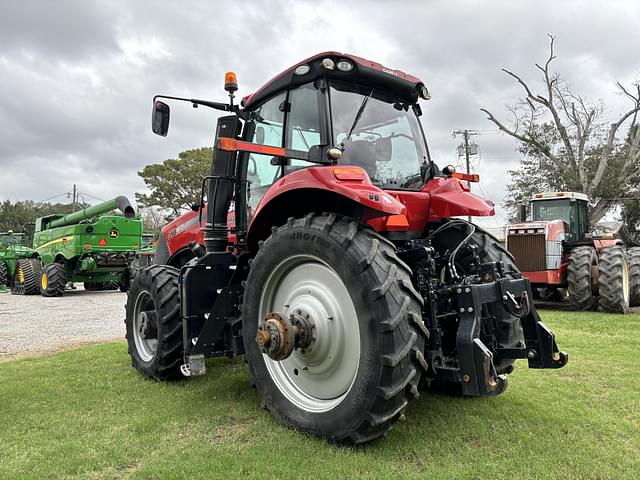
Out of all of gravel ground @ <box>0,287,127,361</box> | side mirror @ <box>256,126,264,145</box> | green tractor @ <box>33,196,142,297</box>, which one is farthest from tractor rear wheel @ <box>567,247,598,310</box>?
→ green tractor @ <box>33,196,142,297</box>

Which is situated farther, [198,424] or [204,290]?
[204,290]

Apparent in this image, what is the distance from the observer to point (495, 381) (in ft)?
8.95

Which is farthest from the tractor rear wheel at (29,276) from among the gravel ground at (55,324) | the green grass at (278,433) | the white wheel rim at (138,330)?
the white wheel rim at (138,330)

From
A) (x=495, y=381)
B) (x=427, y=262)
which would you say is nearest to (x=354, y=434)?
(x=495, y=381)

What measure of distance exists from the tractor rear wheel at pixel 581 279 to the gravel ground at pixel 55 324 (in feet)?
26.4

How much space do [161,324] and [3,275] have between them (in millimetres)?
18583

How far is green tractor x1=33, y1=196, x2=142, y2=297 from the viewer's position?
1471cm

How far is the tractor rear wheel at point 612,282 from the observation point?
29.2ft

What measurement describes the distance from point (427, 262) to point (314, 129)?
4.06 feet

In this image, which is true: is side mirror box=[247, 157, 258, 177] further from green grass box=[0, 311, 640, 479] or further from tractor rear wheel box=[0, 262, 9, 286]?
tractor rear wheel box=[0, 262, 9, 286]

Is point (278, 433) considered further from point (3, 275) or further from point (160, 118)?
point (3, 275)

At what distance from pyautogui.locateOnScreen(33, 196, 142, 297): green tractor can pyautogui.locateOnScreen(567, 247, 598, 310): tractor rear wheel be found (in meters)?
→ 11.4

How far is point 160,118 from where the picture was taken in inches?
164

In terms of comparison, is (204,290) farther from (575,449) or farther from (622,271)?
(622,271)
